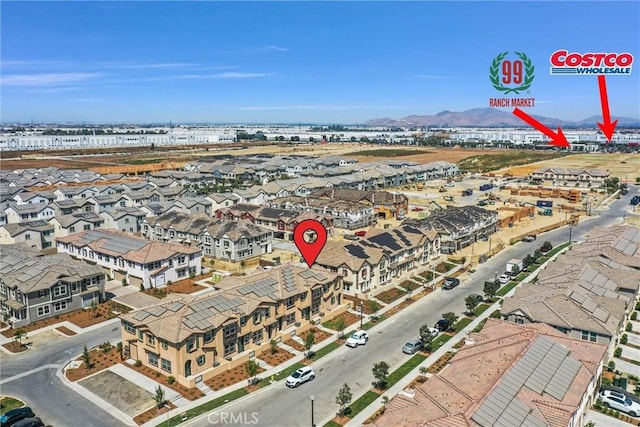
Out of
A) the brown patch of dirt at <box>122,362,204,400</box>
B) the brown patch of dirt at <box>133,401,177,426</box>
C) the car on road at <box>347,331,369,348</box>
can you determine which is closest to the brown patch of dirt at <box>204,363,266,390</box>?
the brown patch of dirt at <box>122,362,204,400</box>

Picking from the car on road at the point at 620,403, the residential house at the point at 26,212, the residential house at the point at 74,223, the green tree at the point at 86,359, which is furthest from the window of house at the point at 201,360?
the residential house at the point at 26,212

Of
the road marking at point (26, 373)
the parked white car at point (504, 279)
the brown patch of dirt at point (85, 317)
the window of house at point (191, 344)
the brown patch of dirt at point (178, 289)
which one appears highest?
the window of house at point (191, 344)

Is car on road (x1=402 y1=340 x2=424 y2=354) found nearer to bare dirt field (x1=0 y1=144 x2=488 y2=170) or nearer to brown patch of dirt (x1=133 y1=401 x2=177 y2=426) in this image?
brown patch of dirt (x1=133 y1=401 x2=177 y2=426)

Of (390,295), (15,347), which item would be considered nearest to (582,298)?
(390,295)

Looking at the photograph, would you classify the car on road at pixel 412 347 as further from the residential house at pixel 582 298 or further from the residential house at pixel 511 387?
the residential house at pixel 582 298

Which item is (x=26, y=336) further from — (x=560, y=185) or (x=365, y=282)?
(x=560, y=185)

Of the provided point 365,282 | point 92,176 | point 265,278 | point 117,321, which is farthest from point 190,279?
point 92,176

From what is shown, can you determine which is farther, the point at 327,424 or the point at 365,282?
the point at 365,282
